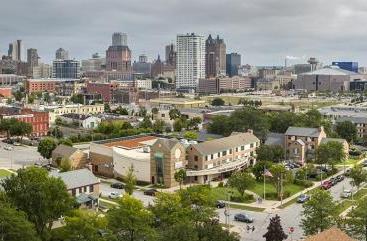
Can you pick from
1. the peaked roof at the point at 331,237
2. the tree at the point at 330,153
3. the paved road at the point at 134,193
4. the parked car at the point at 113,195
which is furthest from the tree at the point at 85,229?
the tree at the point at 330,153

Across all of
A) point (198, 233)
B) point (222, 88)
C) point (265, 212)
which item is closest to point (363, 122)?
point (265, 212)

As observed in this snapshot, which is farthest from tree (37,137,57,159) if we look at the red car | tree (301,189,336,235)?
tree (301,189,336,235)

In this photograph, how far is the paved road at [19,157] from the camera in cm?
5503

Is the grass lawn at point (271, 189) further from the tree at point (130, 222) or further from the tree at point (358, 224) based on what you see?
the tree at point (130, 222)

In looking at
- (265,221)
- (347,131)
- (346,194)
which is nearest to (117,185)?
(265,221)

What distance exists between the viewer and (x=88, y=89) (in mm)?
142375

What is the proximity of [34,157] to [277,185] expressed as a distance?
28672 mm

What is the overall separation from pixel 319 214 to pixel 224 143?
81.7ft

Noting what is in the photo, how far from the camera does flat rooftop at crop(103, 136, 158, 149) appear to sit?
54.8 m

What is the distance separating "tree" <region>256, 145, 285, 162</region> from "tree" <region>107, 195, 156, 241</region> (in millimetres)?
27096

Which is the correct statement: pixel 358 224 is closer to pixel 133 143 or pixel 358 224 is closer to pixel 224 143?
pixel 224 143

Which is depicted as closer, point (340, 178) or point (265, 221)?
point (265, 221)

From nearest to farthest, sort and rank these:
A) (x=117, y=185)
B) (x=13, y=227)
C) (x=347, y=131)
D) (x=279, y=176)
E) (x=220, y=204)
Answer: (x=13, y=227) → (x=220, y=204) → (x=279, y=176) → (x=117, y=185) → (x=347, y=131)

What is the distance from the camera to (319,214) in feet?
94.8
